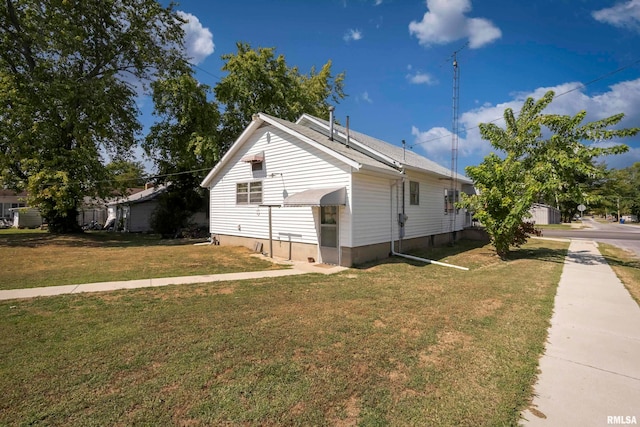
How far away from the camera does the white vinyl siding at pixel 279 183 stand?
10922 millimetres

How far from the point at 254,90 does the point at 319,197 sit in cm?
1790

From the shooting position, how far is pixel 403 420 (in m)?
2.78

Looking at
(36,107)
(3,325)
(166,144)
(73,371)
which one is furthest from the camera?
(166,144)

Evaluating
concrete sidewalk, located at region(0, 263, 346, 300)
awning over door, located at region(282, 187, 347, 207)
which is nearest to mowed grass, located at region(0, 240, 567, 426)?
concrete sidewalk, located at region(0, 263, 346, 300)

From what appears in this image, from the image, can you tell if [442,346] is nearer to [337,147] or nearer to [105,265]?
[337,147]

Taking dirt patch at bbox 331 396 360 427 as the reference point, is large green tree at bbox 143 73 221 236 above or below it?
above

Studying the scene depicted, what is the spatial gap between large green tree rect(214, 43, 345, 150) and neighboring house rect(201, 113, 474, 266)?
991 cm

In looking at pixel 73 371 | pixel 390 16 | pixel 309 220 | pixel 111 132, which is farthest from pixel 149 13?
pixel 73 371

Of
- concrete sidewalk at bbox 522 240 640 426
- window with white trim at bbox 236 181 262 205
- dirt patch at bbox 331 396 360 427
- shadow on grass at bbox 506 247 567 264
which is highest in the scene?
window with white trim at bbox 236 181 262 205

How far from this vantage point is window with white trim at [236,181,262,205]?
1359 cm

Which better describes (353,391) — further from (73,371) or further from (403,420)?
(73,371)

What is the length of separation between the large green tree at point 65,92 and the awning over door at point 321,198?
13.8 meters

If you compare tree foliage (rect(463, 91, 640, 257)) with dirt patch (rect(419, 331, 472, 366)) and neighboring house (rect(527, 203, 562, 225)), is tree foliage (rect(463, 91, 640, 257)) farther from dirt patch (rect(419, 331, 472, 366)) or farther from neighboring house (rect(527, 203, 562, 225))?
neighboring house (rect(527, 203, 562, 225))

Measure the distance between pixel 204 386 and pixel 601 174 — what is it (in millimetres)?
13250
